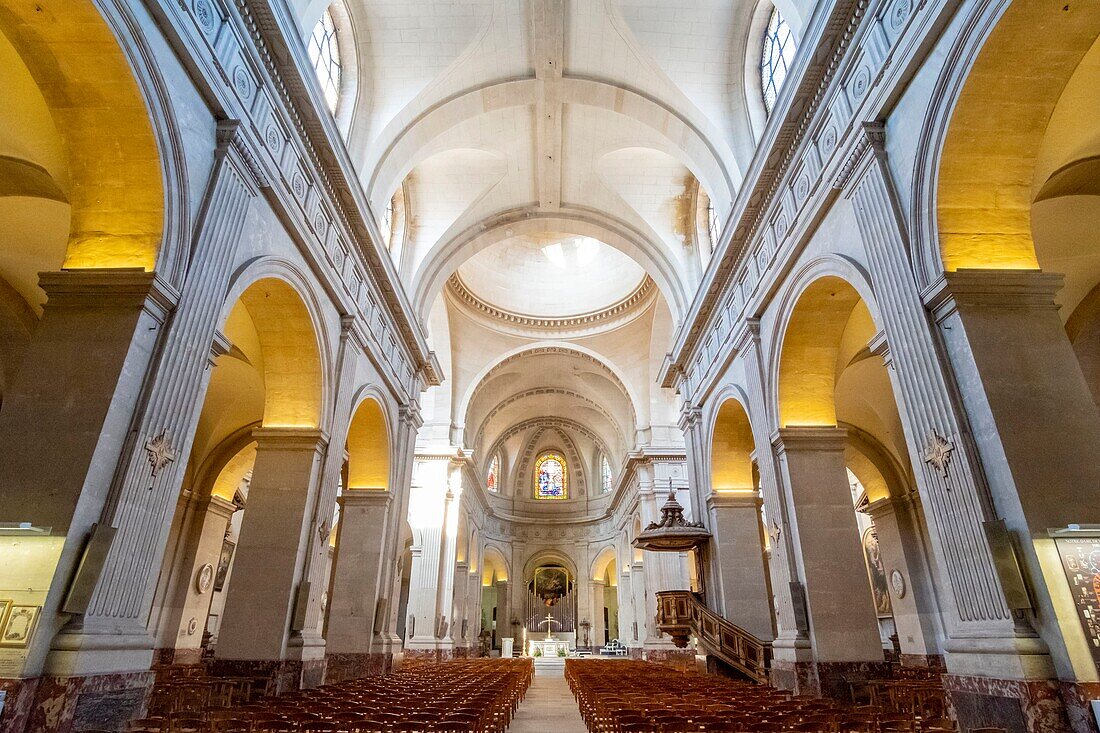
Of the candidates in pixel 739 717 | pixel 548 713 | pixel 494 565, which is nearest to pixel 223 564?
pixel 548 713

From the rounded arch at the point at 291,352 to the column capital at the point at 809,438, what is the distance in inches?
294

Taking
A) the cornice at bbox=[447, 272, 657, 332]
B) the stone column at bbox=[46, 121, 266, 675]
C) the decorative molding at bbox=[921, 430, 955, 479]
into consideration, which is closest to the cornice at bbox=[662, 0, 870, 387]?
the decorative molding at bbox=[921, 430, 955, 479]

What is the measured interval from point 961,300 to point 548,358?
2237 cm

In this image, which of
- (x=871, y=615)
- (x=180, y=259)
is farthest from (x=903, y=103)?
(x=180, y=259)

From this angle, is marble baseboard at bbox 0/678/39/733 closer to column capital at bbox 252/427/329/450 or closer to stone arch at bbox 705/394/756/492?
column capital at bbox 252/427/329/450

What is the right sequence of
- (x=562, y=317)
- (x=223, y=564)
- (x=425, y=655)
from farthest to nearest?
(x=562, y=317), (x=425, y=655), (x=223, y=564)

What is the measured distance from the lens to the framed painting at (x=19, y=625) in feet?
14.4

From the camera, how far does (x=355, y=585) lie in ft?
41.3

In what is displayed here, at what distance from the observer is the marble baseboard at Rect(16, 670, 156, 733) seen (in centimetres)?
432

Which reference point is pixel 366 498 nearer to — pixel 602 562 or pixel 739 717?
pixel 739 717

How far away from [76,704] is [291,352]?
238 inches

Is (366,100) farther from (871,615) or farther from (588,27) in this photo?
(871,615)

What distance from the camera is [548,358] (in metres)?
27.6

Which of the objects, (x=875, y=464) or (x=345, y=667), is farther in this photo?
(x=875, y=464)
